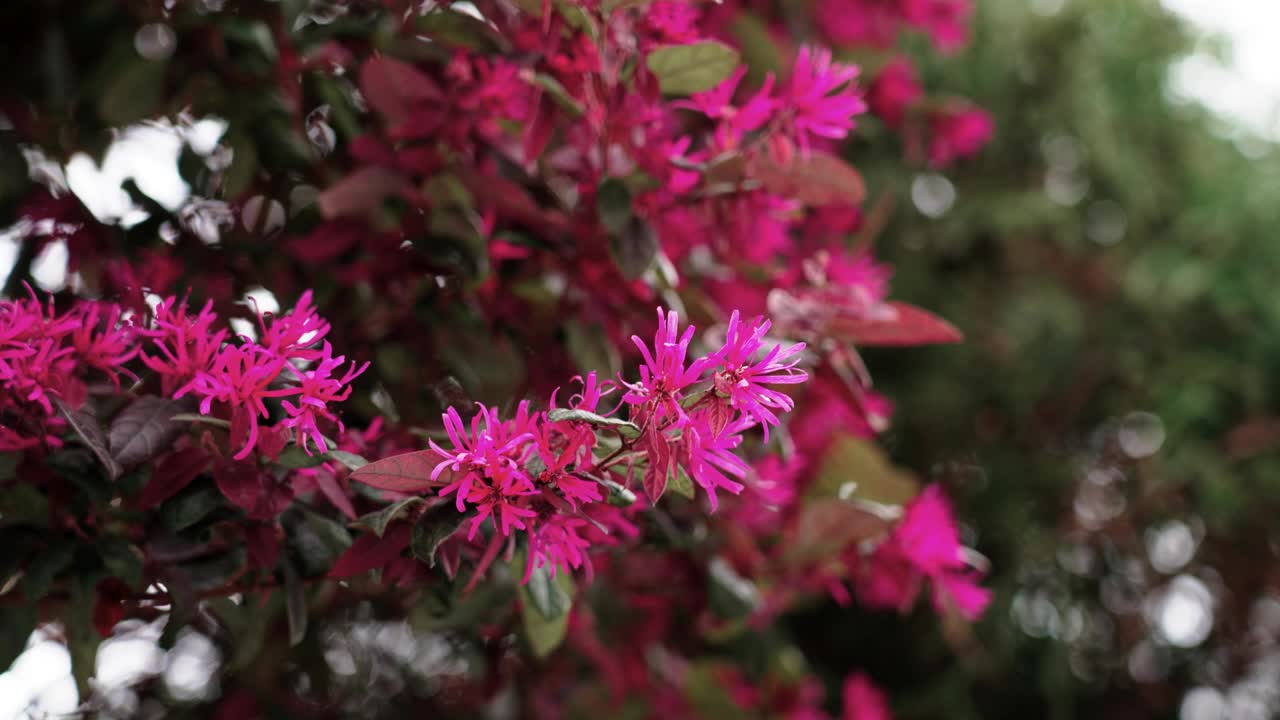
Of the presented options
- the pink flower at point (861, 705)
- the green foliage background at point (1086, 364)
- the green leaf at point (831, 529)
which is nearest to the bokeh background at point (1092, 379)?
the green foliage background at point (1086, 364)

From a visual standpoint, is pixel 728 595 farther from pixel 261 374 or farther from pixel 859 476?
pixel 261 374

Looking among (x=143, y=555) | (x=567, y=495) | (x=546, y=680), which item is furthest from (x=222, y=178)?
(x=546, y=680)

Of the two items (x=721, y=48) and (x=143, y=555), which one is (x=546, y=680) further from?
(x=721, y=48)

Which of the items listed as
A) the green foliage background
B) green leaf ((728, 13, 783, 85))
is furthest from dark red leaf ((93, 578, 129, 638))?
the green foliage background

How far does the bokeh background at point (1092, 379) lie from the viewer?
77.4 inches

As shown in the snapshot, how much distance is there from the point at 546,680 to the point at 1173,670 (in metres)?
1.42

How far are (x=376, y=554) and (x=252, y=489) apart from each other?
8 cm

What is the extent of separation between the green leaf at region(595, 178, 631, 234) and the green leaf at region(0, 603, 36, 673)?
19.0 inches

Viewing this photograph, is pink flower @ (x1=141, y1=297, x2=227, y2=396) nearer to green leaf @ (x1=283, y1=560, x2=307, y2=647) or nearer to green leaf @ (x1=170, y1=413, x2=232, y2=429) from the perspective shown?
green leaf @ (x1=170, y1=413, x2=232, y2=429)

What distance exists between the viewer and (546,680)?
1400mm

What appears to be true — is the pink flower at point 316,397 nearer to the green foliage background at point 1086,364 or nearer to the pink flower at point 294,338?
the pink flower at point 294,338

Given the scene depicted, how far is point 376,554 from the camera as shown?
61 cm

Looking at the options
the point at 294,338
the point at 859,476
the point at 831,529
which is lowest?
the point at 859,476

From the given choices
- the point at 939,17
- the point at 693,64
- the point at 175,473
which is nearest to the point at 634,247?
the point at 693,64
